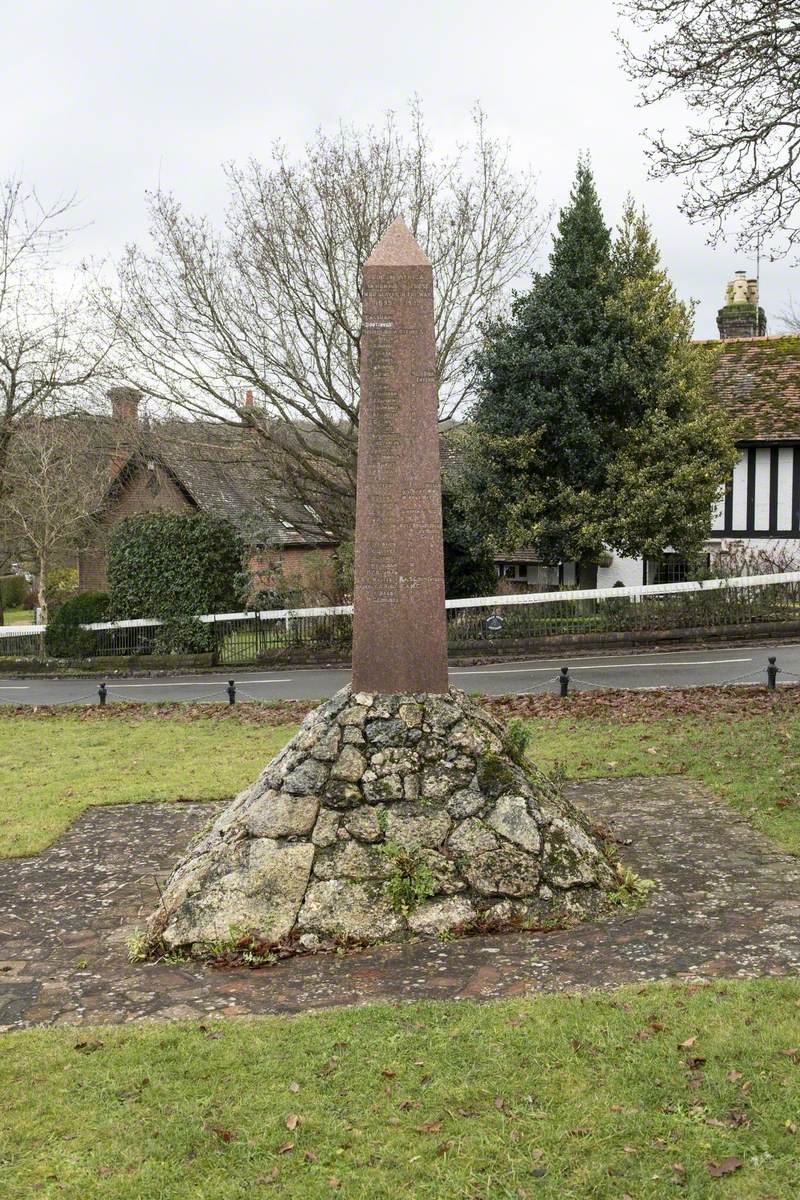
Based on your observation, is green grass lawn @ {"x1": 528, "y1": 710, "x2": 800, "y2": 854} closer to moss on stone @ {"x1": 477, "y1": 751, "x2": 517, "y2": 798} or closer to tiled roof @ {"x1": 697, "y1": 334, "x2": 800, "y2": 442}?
moss on stone @ {"x1": 477, "y1": 751, "x2": 517, "y2": 798}

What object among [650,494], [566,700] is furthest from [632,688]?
[650,494]

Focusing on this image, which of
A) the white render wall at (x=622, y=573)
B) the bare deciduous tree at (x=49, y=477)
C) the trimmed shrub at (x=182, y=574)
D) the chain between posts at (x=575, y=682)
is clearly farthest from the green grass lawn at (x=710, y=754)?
the bare deciduous tree at (x=49, y=477)

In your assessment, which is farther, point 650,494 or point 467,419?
point 467,419

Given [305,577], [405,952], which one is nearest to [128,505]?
[305,577]

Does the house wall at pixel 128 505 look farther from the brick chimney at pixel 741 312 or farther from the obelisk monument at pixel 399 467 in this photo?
the obelisk monument at pixel 399 467

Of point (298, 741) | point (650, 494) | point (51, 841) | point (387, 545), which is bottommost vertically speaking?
point (51, 841)

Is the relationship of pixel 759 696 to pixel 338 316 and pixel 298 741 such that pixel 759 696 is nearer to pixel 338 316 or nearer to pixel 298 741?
pixel 298 741

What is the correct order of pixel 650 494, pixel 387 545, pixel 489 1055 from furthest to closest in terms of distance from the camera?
pixel 650 494 < pixel 387 545 < pixel 489 1055

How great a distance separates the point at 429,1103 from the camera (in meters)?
4.65

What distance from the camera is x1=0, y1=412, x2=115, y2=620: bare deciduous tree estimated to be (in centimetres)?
2828

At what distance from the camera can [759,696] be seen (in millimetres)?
15797

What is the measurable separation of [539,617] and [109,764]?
11821 millimetres

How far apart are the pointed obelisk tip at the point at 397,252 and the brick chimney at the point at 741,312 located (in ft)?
100

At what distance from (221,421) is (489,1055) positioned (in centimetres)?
2113
